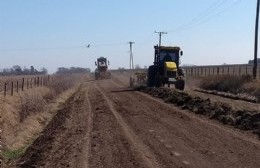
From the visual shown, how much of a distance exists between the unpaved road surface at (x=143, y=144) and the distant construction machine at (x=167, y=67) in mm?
19301

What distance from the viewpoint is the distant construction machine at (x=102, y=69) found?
91.2 meters

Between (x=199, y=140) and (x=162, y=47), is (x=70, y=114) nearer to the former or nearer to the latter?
(x=199, y=140)

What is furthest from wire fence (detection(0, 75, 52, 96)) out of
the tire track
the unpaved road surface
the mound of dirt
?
the tire track

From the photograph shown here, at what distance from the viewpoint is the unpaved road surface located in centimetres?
1334

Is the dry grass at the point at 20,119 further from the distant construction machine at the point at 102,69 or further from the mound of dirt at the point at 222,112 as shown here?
the distant construction machine at the point at 102,69

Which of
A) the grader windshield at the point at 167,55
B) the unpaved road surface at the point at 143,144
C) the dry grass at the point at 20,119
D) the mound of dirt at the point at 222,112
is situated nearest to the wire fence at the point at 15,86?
the dry grass at the point at 20,119

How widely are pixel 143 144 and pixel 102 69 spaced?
251 feet

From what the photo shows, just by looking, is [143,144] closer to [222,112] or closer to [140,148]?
[140,148]

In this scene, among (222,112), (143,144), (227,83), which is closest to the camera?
(143,144)

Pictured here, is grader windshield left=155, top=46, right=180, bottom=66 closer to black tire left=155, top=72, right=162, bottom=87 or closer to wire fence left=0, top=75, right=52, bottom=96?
black tire left=155, top=72, right=162, bottom=87

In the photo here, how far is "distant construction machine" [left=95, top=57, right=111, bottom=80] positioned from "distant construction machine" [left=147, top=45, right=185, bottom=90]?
1803 inches

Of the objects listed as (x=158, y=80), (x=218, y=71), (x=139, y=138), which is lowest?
(x=139, y=138)

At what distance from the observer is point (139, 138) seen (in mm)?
17297

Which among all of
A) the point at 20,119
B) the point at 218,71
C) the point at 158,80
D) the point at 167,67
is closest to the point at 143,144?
the point at 20,119
